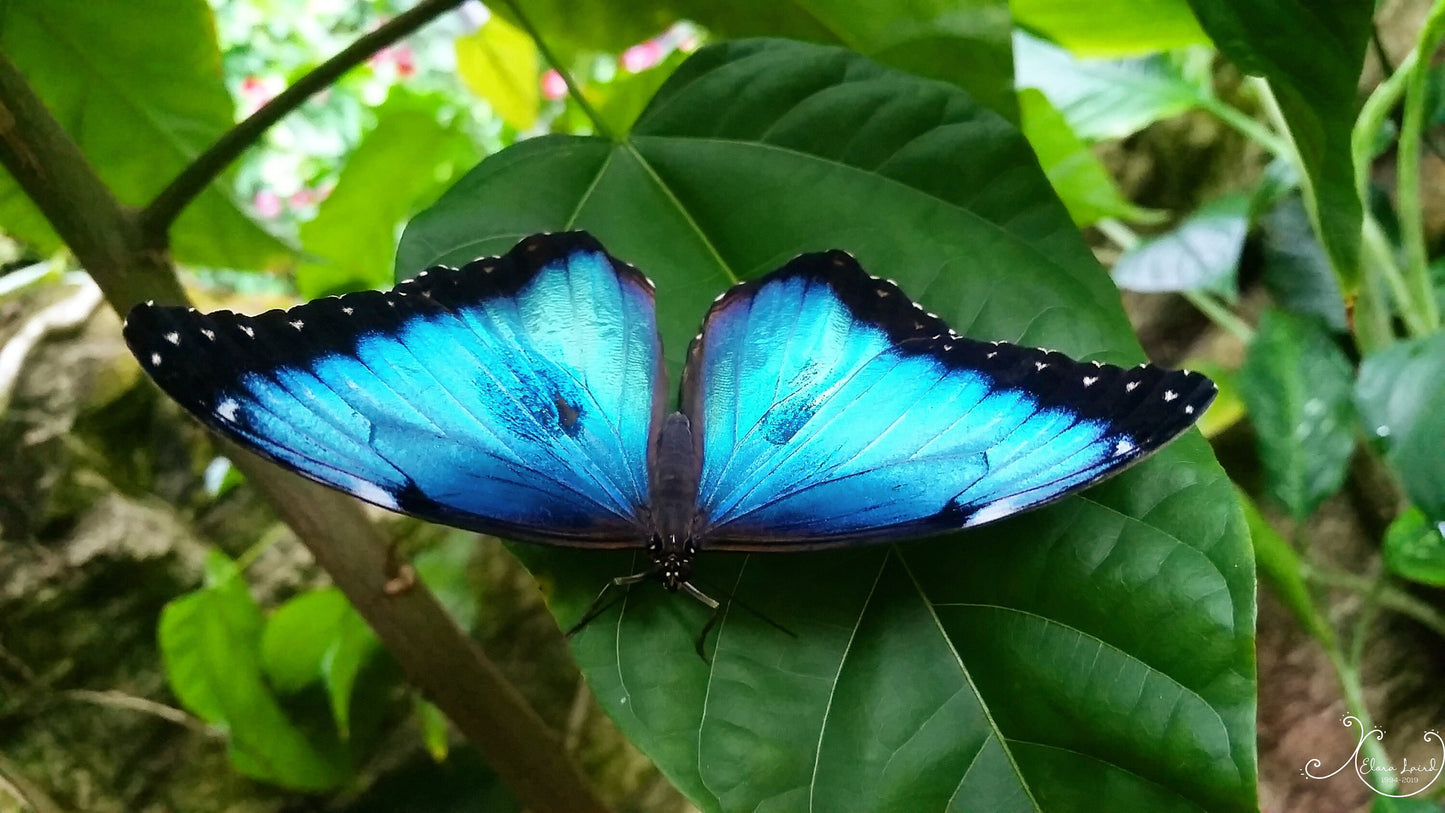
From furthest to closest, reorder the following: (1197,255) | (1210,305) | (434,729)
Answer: (1210,305), (1197,255), (434,729)

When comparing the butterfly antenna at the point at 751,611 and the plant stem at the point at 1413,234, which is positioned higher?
the butterfly antenna at the point at 751,611

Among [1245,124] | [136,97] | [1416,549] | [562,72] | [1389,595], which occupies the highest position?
[136,97]

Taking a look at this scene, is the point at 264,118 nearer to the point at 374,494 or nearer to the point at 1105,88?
the point at 374,494

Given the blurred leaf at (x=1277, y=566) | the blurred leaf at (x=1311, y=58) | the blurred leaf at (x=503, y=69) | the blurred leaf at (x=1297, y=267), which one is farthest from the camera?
the blurred leaf at (x=1297, y=267)

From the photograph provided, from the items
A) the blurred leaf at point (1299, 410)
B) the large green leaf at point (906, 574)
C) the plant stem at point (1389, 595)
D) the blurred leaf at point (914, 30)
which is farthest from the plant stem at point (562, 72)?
the plant stem at point (1389, 595)

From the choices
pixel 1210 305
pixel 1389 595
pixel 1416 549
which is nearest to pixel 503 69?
pixel 1210 305

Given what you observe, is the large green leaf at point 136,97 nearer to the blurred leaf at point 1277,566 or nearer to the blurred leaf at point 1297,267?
the blurred leaf at point 1277,566
